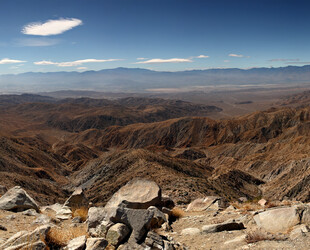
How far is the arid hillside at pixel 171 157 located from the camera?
3547 centimetres

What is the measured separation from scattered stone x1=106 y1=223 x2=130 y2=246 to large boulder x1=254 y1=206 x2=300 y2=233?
A: 12.9 feet

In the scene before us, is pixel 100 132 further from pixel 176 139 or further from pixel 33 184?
pixel 33 184

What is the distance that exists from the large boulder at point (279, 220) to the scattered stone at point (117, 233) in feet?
12.9

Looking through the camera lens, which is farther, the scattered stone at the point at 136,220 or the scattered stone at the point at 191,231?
the scattered stone at the point at 191,231

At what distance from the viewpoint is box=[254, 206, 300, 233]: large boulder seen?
716cm

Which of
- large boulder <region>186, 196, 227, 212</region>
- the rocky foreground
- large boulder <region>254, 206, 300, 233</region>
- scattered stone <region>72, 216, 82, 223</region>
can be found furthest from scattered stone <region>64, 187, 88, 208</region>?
large boulder <region>254, 206, 300, 233</region>

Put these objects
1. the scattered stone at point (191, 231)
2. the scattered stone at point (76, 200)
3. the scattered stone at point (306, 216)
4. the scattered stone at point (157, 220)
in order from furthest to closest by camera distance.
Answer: the scattered stone at point (76, 200), the scattered stone at point (157, 220), the scattered stone at point (191, 231), the scattered stone at point (306, 216)

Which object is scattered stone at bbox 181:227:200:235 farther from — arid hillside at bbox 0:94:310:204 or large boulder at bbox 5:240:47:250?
arid hillside at bbox 0:94:310:204

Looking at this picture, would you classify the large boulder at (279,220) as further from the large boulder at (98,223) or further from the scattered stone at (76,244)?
the scattered stone at (76,244)

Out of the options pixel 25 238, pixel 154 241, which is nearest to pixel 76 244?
pixel 25 238

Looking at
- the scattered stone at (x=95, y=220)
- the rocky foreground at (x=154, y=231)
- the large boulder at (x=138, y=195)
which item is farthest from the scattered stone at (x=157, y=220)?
the scattered stone at (x=95, y=220)

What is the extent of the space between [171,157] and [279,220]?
4432 centimetres

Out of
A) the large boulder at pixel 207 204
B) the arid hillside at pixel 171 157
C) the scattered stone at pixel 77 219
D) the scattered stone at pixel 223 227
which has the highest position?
the scattered stone at pixel 223 227

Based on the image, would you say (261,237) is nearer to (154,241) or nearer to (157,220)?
(154,241)
